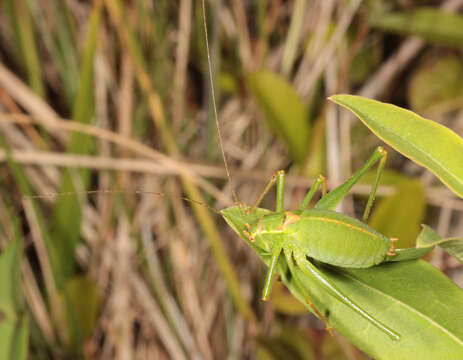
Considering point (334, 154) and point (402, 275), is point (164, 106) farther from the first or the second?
point (402, 275)

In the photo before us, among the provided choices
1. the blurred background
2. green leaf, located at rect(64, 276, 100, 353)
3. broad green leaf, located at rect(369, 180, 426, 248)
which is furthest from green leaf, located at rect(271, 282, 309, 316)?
green leaf, located at rect(64, 276, 100, 353)

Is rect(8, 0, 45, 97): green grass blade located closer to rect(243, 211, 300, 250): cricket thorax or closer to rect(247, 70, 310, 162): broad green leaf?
rect(247, 70, 310, 162): broad green leaf

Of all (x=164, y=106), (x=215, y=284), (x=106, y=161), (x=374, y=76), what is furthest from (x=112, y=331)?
(x=374, y=76)

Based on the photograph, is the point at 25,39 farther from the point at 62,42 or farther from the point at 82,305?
the point at 82,305

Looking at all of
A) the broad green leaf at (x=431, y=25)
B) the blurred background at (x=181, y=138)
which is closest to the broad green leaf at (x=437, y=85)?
the blurred background at (x=181, y=138)

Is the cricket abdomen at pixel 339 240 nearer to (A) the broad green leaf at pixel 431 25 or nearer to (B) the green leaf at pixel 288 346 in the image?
(B) the green leaf at pixel 288 346
